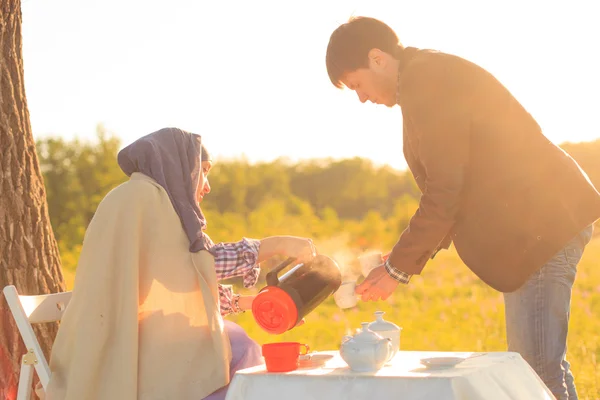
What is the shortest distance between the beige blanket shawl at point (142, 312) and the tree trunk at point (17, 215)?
912 mm

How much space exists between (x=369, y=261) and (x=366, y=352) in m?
0.70

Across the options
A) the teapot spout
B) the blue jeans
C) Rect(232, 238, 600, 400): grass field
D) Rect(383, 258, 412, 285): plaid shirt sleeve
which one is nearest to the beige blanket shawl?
Rect(383, 258, 412, 285): plaid shirt sleeve

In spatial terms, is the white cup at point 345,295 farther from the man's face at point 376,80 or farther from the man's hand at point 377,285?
the man's face at point 376,80

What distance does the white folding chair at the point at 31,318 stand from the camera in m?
2.71

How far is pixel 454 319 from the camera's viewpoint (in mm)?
9203

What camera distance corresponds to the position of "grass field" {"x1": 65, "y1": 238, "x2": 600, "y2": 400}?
728cm

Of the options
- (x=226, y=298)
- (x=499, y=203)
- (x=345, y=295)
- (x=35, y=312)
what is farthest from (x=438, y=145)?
(x=35, y=312)

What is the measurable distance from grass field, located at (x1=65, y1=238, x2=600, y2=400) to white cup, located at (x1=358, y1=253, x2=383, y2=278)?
10.2ft

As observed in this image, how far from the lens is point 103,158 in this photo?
53.4 ft

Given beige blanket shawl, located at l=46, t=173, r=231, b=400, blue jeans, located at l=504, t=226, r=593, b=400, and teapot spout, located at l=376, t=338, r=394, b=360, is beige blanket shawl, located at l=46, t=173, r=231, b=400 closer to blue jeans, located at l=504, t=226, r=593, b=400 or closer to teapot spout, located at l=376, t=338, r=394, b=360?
teapot spout, located at l=376, t=338, r=394, b=360

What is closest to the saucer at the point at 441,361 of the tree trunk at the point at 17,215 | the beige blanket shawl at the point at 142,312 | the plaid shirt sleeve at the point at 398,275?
the plaid shirt sleeve at the point at 398,275

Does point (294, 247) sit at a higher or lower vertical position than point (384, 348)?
higher

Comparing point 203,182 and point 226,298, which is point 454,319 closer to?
point 226,298

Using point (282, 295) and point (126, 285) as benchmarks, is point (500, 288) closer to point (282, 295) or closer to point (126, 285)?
point (282, 295)
